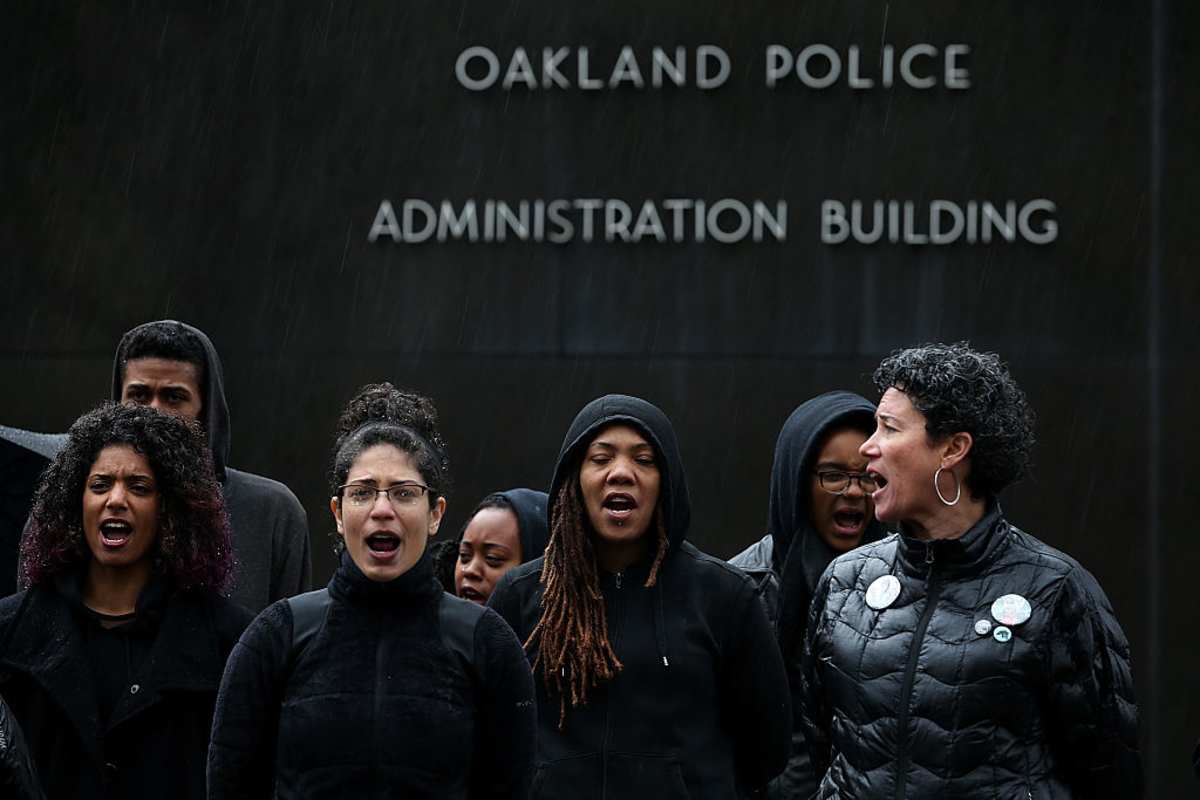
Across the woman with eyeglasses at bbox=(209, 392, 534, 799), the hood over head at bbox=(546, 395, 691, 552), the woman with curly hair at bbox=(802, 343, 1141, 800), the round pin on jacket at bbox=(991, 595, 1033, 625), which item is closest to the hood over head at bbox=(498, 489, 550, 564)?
the hood over head at bbox=(546, 395, 691, 552)

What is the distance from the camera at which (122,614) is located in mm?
5461

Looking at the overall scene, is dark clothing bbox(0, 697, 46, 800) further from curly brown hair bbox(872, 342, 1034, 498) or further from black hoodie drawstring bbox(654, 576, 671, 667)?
curly brown hair bbox(872, 342, 1034, 498)

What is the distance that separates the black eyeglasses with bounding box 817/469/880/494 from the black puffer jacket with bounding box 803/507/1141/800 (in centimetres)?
142

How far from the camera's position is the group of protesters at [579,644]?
4.72 metres

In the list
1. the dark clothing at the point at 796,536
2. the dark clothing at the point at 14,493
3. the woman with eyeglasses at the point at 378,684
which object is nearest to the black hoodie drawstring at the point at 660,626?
the woman with eyeglasses at the point at 378,684

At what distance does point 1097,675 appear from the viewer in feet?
15.9

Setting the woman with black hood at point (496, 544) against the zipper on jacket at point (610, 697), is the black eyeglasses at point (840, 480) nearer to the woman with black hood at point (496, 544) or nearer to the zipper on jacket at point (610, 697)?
the woman with black hood at point (496, 544)

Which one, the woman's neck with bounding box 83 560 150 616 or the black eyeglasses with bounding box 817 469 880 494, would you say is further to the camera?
the black eyeglasses with bounding box 817 469 880 494

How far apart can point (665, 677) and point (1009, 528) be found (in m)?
1.04

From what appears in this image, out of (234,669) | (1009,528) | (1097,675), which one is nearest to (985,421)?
(1009,528)

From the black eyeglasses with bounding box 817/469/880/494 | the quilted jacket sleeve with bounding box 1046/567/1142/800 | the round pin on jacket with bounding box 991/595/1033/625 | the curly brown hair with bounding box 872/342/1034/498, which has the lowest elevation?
the quilted jacket sleeve with bounding box 1046/567/1142/800

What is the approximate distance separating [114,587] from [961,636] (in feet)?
8.04

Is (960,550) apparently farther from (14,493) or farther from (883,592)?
(14,493)

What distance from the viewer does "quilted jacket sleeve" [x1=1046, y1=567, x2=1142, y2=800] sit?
481cm
